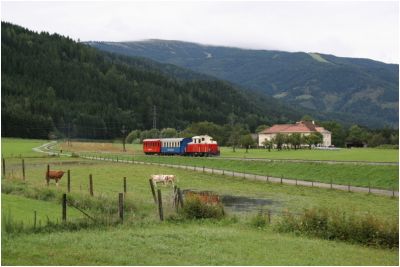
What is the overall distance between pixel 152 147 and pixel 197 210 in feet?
226

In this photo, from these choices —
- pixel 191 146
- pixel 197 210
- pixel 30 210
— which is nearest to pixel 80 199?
pixel 30 210

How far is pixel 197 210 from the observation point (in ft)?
81.4

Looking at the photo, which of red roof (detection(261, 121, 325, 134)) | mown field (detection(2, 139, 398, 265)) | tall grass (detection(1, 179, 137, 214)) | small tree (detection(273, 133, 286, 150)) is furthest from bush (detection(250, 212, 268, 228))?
red roof (detection(261, 121, 325, 134))

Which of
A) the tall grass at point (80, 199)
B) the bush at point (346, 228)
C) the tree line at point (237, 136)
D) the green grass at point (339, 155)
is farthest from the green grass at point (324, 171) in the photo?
the tree line at point (237, 136)

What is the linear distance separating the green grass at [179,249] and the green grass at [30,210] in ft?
8.76

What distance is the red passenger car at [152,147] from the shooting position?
9206 cm

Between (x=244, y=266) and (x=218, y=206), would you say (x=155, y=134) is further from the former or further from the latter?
(x=244, y=266)

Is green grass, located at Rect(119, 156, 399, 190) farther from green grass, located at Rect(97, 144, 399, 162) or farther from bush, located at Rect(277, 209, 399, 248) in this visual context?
bush, located at Rect(277, 209, 399, 248)

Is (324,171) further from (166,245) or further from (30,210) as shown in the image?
(166,245)

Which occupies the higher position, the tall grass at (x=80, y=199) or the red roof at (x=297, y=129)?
the red roof at (x=297, y=129)

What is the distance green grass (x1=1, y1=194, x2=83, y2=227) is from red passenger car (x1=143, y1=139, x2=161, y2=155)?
63.9 metres

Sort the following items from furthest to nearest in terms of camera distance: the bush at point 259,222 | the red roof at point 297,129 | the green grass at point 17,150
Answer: the red roof at point 297,129 < the green grass at point 17,150 < the bush at point 259,222

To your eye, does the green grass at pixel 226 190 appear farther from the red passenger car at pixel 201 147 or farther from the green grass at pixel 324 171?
the red passenger car at pixel 201 147

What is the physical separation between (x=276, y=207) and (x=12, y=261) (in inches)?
829
